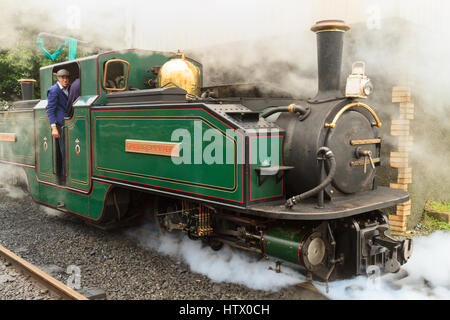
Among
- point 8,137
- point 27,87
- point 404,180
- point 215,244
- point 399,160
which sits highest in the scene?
point 27,87

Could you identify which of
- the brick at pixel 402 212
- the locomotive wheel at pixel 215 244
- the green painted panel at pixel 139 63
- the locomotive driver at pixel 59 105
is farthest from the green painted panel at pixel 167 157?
the brick at pixel 402 212

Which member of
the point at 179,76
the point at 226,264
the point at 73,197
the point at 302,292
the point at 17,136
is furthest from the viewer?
the point at 17,136

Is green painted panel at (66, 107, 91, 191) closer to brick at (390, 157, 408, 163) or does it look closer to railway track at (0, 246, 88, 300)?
railway track at (0, 246, 88, 300)

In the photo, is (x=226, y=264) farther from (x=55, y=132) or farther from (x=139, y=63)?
(x=55, y=132)

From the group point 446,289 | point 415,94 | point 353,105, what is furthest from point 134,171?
point 415,94

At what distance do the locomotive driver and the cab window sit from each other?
86cm

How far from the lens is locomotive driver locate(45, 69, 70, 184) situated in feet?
18.4

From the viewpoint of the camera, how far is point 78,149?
17.6ft

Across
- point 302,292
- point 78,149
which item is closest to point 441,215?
point 302,292

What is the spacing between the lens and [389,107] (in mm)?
5430

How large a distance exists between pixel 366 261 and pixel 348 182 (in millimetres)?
666

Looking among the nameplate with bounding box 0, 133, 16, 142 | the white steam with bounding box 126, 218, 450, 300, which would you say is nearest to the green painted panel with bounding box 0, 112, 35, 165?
the nameplate with bounding box 0, 133, 16, 142

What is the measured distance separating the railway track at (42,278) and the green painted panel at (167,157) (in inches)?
47.8

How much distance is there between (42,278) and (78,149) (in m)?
1.87
